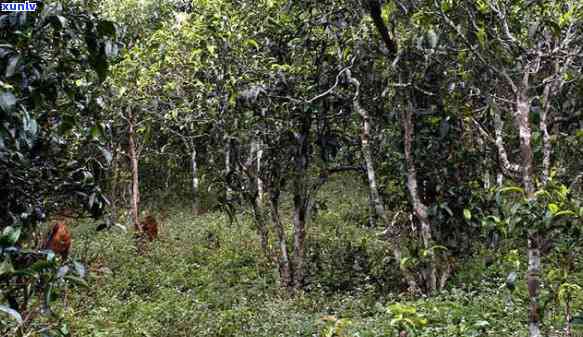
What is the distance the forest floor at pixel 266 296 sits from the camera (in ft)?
17.9

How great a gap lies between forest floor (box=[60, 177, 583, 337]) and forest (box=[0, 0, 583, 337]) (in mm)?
38

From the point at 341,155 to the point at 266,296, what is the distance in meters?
2.96

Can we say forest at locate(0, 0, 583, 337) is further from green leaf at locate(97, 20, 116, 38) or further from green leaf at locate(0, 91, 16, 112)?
green leaf at locate(0, 91, 16, 112)

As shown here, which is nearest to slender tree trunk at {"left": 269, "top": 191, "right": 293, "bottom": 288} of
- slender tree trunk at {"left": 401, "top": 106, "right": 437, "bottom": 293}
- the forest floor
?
the forest floor

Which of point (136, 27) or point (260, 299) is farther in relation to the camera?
point (136, 27)

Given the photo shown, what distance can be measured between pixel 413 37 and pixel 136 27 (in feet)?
32.8

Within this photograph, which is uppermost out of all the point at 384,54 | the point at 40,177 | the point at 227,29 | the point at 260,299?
the point at 227,29

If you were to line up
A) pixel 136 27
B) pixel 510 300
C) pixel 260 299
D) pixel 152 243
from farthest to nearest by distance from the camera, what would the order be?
pixel 136 27 < pixel 152 243 < pixel 260 299 < pixel 510 300

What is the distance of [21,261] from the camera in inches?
97.3

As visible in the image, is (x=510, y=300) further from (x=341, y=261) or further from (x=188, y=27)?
(x=188, y=27)

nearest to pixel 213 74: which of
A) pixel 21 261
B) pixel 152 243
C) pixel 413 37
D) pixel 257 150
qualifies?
pixel 257 150

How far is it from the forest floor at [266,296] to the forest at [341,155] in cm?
4

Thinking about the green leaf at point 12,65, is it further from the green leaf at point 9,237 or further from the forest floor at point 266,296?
the forest floor at point 266,296

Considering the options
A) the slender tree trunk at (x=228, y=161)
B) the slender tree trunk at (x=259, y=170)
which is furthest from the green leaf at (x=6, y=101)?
the slender tree trunk at (x=259, y=170)
